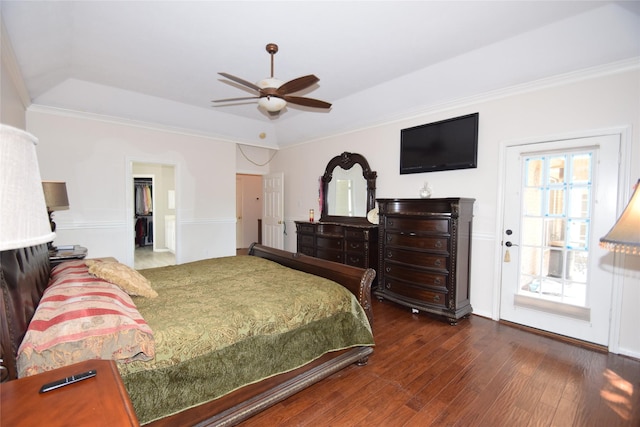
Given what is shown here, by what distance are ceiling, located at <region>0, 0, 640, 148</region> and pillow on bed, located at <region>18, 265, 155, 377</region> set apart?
2.27 metres

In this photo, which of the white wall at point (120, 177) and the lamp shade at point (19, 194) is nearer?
the lamp shade at point (19, 194)

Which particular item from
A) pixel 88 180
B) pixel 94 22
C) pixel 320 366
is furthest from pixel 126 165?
pixel 320 366

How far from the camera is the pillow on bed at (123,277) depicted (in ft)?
6.21

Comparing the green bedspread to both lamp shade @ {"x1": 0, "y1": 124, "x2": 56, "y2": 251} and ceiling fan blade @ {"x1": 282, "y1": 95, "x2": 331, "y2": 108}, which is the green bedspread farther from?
ceiling fan blade @ {"x1": 282, "y1": 95, "x2": 331, "y2": 108}

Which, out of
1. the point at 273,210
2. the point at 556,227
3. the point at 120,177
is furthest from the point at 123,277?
the point at 273,210

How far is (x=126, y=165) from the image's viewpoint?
4.85m

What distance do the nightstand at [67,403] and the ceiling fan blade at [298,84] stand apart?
7.97ft

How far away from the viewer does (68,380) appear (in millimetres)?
902

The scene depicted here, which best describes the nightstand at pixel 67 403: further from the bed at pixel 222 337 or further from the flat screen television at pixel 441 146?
the flat screen television at pixel 441 146

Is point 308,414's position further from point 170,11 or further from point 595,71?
point 595,71

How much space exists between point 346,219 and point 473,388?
331cm

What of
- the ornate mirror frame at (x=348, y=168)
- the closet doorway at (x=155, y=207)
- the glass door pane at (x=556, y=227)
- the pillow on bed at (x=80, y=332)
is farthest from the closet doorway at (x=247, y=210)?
the pillow on bed at (x=80, y=332)

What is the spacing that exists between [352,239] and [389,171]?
1.22 m

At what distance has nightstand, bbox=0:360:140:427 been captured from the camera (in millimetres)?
746
